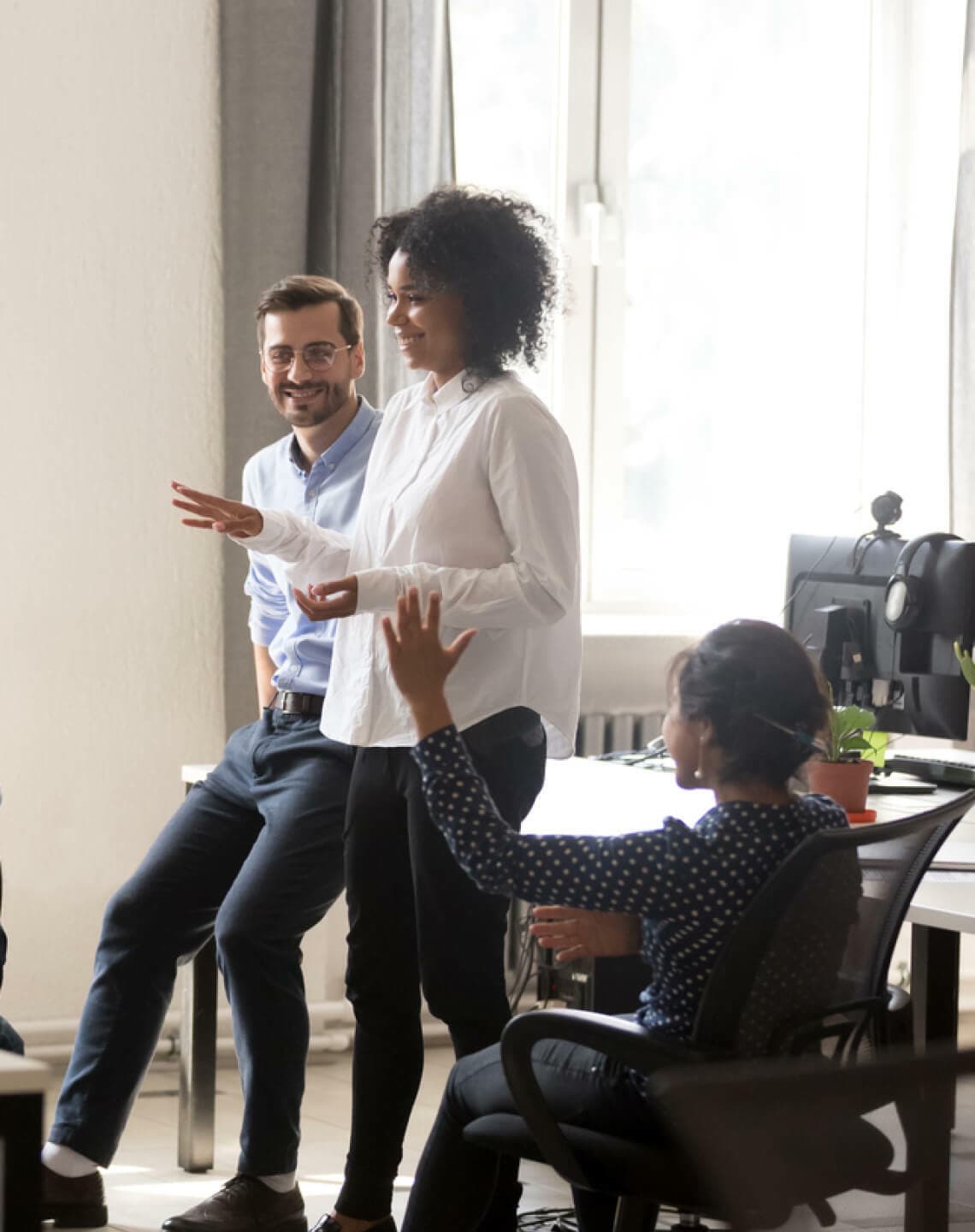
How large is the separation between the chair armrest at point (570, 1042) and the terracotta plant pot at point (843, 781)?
92cm

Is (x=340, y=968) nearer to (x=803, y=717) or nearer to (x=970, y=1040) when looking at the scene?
(x=803, y=717)

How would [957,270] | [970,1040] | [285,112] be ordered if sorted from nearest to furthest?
[970,1040], [285,112], [957,270]

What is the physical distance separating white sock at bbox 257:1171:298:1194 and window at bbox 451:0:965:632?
2.02m

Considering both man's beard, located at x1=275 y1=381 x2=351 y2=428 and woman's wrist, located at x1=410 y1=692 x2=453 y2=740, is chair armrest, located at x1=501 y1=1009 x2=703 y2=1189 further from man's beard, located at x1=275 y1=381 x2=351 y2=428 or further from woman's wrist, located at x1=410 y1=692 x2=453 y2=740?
man's beard, located at x1=275 y1=381 x2=351 y2=428

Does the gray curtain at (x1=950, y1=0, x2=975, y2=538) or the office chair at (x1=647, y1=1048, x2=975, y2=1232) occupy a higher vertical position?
the gray curtain at (x1=950, y1=0, x2=975, y2=538)

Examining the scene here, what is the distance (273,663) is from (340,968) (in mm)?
1239

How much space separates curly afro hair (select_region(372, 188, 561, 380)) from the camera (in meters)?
2.26

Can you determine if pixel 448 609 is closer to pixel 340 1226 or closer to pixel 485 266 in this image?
pixel 485 266

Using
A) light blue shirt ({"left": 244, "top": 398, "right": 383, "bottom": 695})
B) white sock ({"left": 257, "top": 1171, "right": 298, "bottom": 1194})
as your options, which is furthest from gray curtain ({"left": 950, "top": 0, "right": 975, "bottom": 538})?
white sock ({"left": 257, "top": 1171, "right": 298, "bottom": 1194})

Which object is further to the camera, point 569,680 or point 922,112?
point 922,112

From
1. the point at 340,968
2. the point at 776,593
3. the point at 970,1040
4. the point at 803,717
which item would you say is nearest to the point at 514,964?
the point at 340,968

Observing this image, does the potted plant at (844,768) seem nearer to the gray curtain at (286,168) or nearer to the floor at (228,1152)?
the floor at (228,1152)

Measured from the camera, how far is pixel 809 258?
4.55 meters

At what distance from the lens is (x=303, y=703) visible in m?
2.66
